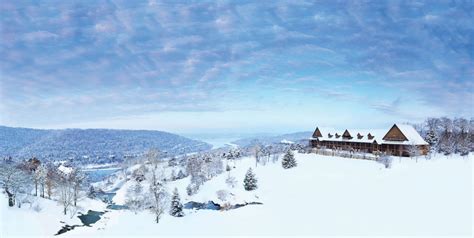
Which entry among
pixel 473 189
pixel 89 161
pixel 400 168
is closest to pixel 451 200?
pixel 473 189

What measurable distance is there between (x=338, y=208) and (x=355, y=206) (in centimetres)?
141

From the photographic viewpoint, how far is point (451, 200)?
2622 cm

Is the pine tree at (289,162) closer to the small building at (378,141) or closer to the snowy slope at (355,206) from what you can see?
the snowy slope at (355,206)

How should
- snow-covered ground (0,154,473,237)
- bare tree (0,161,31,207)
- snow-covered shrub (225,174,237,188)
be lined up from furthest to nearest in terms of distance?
snow-covered shrub (225,174,237,188), bare tree (0,161,31,207), snow-covered ground (0,154,473,237)

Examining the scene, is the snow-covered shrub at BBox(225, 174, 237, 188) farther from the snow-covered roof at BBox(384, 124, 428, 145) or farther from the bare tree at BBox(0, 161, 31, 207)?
the bare tree at BBox(0, 161, 31, 207)

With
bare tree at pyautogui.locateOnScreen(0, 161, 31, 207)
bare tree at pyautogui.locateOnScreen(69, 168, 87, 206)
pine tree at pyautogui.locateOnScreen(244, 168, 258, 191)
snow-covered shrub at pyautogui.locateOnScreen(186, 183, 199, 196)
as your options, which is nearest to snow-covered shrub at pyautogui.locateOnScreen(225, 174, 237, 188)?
pine tree at pyautogui.locateOnScreen(244, 168, 258, 191)

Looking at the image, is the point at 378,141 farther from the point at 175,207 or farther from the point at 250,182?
the point at 175,207

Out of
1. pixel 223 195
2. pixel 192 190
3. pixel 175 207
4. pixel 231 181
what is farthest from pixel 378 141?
pixel 175 207

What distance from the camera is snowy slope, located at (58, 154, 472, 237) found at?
854 inches

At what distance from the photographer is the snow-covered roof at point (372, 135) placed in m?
49.2

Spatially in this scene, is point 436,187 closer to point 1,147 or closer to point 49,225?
point 49,225

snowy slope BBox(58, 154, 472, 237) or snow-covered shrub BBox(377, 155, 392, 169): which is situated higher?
snow-covered shrub BBox(377, 155, 392, 169)

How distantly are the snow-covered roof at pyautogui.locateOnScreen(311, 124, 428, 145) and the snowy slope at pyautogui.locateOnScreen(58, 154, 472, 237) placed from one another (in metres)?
4.71

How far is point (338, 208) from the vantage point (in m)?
26.8
